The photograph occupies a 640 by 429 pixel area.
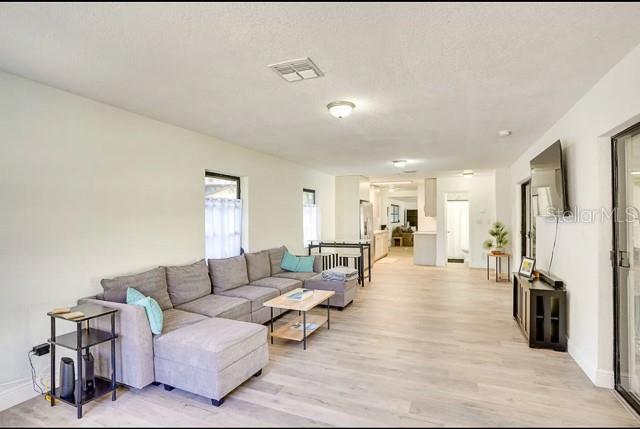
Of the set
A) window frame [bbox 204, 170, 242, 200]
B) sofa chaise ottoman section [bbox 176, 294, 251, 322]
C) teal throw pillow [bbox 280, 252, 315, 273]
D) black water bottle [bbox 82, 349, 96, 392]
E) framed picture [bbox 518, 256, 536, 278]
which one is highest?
window frame [bbox 204, 170, 242, 200]

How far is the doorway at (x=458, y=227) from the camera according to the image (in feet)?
31.8

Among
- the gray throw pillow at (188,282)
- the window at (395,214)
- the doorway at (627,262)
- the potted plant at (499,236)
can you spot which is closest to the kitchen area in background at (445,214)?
the potted plant at (499,236)

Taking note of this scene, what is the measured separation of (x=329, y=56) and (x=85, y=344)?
2595mm

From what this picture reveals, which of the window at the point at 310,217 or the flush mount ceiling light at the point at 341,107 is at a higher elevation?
the flush mount ceiling light at the point at 341,107

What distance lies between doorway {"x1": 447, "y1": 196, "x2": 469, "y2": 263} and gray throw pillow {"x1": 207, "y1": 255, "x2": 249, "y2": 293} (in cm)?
739

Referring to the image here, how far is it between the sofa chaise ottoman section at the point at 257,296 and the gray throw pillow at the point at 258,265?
42 cm

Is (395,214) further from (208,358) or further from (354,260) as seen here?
Answer: (208,358)

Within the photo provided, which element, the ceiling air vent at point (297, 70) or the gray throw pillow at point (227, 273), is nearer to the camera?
the ceiling air vent at point (297, 70)

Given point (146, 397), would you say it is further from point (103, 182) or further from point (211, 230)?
point (211, 230)

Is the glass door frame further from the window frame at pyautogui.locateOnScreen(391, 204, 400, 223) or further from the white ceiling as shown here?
the window frame at pyautogui.locateOnScreen(391, 204, 400, 223)

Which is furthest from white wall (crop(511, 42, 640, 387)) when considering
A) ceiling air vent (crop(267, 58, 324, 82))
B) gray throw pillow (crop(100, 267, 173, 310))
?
gray throw pillow (crop(100, 267, 173, 310))

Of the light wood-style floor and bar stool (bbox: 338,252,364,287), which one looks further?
bar stool (bbox: 338,252,364,287)

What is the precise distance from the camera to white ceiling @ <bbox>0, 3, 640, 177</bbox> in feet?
5.29

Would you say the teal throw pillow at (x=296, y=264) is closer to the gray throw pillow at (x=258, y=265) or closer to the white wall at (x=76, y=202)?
the gray throw pillow at (x=258, y=265)
